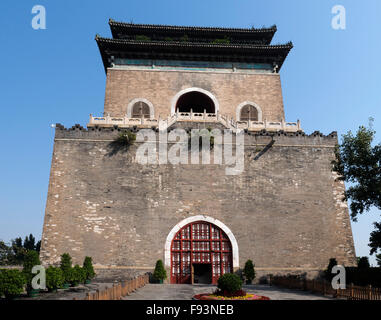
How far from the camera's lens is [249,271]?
54.9 ft

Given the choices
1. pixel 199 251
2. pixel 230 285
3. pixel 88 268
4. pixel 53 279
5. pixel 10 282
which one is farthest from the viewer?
pixel 199 251

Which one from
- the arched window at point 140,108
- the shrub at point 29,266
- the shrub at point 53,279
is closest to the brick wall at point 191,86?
the arched window at point 140,108

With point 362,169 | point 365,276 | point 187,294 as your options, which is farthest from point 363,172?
point 187,294

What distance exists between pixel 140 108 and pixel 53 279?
525 inches

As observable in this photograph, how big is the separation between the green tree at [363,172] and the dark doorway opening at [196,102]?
453 inches

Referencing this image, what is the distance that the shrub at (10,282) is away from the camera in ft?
34.2

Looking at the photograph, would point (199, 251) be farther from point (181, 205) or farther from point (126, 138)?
point (126, 138)

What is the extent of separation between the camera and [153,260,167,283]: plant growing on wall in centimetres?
1634

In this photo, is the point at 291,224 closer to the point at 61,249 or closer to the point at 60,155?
the point at 61,249

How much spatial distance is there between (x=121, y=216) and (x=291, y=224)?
29.9 ft

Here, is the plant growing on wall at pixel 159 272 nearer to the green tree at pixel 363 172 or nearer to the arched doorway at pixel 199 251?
the arched doorway at pixel 199 251

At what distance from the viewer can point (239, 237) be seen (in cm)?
1759

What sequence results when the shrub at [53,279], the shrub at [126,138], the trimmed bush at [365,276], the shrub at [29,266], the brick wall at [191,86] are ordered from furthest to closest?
the brick wall at [191,86] < the shrub at [126,138] < the trimmed bush at [365,276] < the shrub at [53,279] < the shrub at [29,266]

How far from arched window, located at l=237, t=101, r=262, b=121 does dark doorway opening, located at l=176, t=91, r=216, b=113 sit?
1.91 m
